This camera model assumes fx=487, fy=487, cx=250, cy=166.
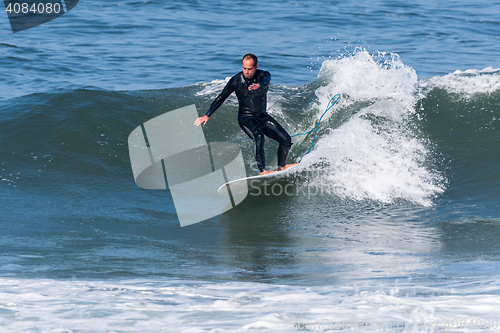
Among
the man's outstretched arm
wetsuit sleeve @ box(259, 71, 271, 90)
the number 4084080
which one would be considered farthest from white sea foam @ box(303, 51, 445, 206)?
the number 4084080

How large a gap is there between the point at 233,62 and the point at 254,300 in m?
12.3

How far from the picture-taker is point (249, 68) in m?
6.49

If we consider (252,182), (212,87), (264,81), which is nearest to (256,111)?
(264,81)

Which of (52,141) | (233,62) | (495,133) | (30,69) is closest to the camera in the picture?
(52,141)

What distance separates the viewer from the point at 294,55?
16000 millimetres

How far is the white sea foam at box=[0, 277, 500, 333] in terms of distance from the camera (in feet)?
10.2

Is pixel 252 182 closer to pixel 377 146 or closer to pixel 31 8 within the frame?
pixel 377 146

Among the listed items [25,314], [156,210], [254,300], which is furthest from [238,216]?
[25,314]

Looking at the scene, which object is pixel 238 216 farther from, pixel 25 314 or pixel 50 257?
pixel 25 314

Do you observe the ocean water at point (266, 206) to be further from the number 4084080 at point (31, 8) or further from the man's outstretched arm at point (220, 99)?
the number 4084080 at point (31, 8)

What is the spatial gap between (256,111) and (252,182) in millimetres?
1014

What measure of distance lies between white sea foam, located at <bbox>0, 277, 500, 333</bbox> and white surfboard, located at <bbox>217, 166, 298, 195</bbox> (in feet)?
9.52

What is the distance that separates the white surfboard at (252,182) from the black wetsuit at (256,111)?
6.5 inches

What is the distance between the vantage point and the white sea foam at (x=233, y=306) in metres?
3.10
